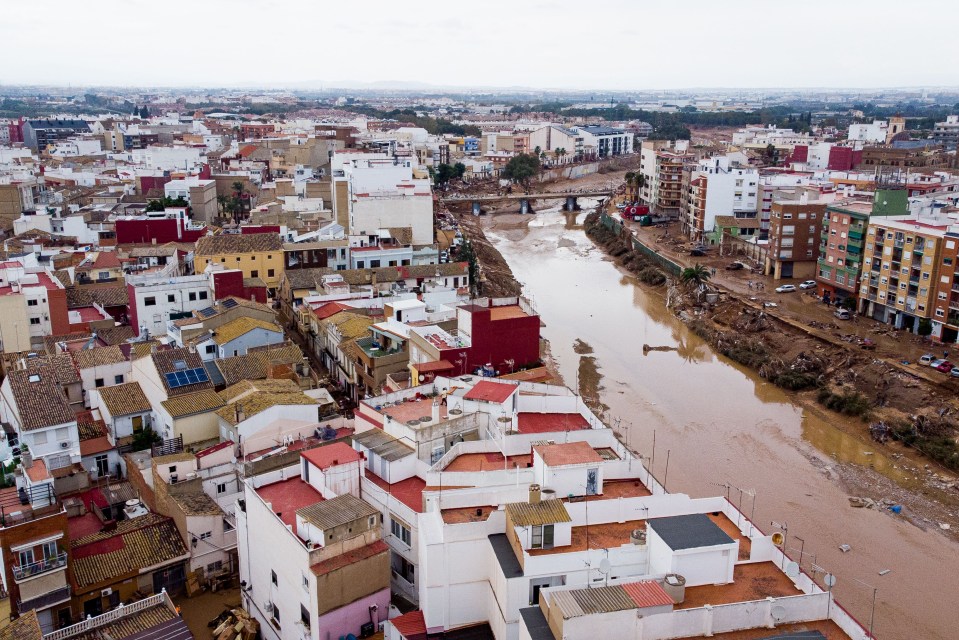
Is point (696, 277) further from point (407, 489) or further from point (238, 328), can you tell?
point (407, 489)

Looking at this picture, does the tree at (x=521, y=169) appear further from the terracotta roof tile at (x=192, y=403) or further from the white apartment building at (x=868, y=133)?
the terracotta roof tile at (x=192, y=403)

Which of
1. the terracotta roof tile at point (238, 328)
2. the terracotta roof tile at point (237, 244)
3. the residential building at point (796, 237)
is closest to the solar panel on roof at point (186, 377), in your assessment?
the terracotta roof tile at point (238, 328)

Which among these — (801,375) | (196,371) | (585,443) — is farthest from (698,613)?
(801,375)

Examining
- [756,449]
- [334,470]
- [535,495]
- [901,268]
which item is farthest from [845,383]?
[334,470]

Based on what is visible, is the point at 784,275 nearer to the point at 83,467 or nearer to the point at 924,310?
the point at 924,310

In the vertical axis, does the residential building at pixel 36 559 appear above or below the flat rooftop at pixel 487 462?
below

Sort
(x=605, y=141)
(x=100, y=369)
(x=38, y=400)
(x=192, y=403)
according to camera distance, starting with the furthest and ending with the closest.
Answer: (x=605, y=141) < (x=100, y=369) < (x=192, y=403) < (x=38, y=400)

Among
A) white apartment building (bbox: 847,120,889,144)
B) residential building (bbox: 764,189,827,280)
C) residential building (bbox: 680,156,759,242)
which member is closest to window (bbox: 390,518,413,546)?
residential building (bbox: 764,189,827,280)
